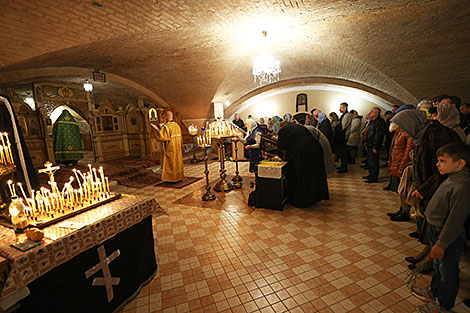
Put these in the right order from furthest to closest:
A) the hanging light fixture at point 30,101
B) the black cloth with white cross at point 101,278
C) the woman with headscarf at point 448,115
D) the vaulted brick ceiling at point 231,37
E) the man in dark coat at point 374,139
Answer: the hanging light fixture at point 30,101, the man in dark coat at point 374,139, the vaulted brick ceiling at point 231,37, the woman with headscarf at point 448,115, the black cloth with white cross at point 101,278

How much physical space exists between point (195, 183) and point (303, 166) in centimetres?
364

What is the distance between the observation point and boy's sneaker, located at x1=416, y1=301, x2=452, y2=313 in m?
1.98

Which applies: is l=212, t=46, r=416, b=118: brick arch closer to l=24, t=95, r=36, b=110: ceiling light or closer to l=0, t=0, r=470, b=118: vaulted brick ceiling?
l=0, t=0, r=470, b=118: vaulted brick ceiling

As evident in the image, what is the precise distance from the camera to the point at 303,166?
443 centimetres

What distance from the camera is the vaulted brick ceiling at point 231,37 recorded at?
11.7ft

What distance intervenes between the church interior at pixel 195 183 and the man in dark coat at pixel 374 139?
0.47 m

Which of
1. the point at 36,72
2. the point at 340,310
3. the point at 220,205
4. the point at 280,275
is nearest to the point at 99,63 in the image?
the point at 36,72

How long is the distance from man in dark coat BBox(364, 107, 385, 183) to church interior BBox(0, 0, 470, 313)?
1.54 ft

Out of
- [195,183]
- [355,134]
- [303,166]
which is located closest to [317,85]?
[355,134]

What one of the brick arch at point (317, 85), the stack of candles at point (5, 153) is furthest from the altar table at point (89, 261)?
the brick arch at point (317, 85)

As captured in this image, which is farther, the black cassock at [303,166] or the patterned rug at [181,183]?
the patterned rug at [181,183]

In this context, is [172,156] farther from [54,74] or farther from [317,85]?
[317,85]

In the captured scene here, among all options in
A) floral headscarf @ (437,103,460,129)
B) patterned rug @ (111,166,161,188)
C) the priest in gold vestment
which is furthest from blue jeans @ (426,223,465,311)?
patterned rug @ (111,166,161,188)

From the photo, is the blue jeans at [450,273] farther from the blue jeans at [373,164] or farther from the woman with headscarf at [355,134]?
the woman with headscarf at [355,134]
